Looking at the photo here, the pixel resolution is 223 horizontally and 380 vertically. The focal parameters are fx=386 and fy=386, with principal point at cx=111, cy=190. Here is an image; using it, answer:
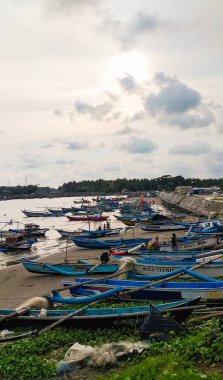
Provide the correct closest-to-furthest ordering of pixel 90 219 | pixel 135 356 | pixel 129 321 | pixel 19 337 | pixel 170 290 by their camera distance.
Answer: pixel 135 356, pixel 19 337, pixel 129 321, pixel 170 290, pixel 90 219

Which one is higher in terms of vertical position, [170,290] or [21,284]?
[170,290]

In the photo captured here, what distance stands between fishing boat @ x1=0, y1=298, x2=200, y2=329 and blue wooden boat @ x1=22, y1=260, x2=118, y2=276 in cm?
788

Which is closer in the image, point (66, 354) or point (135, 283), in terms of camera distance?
point (66, 354)

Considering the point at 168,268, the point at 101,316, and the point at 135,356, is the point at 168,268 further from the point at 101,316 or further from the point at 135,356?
the point at 135,356

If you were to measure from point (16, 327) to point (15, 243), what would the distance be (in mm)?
26496

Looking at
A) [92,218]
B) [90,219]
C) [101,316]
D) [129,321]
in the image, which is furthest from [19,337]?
[92,218]

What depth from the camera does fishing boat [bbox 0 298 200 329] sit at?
456 inches

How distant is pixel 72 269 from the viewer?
74.1 ft

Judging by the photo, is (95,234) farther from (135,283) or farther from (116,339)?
(116,339)

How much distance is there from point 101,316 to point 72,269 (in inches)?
426

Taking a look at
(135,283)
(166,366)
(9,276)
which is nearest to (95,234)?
(9,276)

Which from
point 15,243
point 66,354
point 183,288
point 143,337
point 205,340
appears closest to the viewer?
point 205,340

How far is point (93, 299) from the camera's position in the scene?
1345cm

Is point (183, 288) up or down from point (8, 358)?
up
